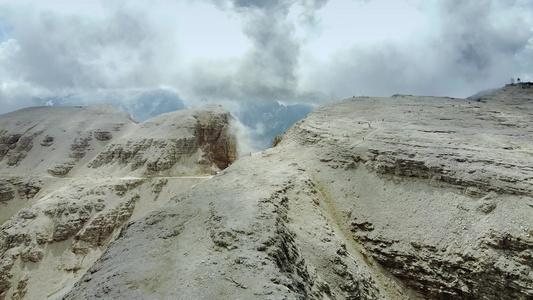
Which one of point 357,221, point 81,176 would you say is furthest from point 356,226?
point 81,176

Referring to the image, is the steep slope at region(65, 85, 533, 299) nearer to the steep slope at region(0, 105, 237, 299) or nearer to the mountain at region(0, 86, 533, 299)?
the mountain at region(0, 86, 533, 299)

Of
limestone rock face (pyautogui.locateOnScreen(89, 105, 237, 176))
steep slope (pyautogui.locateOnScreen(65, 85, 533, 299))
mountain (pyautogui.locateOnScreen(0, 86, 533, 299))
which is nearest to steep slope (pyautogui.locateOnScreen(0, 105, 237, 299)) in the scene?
limestone rock face (pyautogui.locateOnScreen(89, 105, 237, 176))

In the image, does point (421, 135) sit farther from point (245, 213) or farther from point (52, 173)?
point (52, 173)

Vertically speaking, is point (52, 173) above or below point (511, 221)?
above

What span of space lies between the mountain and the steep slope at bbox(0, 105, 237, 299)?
55.3 ft

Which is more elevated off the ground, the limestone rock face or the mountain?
the limestone rock face

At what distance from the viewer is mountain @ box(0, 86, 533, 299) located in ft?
31.8

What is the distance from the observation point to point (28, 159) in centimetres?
4684

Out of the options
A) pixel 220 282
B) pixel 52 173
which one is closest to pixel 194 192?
pixel 220 282

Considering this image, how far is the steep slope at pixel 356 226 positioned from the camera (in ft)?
31.4

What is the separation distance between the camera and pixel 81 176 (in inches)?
1697

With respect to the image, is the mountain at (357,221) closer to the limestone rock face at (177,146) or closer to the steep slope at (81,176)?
the steep slope at (81,176)

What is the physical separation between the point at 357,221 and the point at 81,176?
42024 mm

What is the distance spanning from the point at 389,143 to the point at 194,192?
41.0 ft
